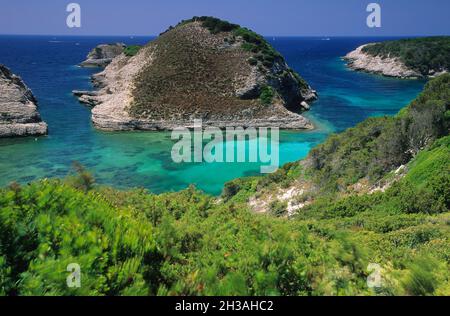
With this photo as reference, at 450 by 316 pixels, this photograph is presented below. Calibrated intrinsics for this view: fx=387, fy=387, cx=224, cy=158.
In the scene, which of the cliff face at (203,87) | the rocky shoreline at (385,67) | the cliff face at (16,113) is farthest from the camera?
the rocky shoreline at (385,67)

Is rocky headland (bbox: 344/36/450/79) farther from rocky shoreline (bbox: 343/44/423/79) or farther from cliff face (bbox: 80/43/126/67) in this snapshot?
cliff face (bbox: 80/43/126/67)

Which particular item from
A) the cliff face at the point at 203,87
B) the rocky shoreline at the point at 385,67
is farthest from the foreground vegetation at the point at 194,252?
the rocky shoreline at the point at 385,67

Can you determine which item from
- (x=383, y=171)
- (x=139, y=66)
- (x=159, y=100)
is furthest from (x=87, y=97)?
(x=383, y=171)

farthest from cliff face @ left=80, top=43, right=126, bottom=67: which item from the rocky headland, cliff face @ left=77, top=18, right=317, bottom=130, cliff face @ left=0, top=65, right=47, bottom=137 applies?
the rocky headland

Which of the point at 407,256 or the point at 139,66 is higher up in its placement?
the point at 139,66

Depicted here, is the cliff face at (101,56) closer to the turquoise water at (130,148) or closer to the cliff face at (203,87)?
the turquoise water at (130,148)

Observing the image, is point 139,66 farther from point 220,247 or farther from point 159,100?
point 220,247

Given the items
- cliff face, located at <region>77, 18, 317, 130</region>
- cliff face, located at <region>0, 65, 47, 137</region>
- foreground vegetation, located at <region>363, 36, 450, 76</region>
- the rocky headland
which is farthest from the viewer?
foreground vegetation, located at <region>363, 36, 450, 76</region>
